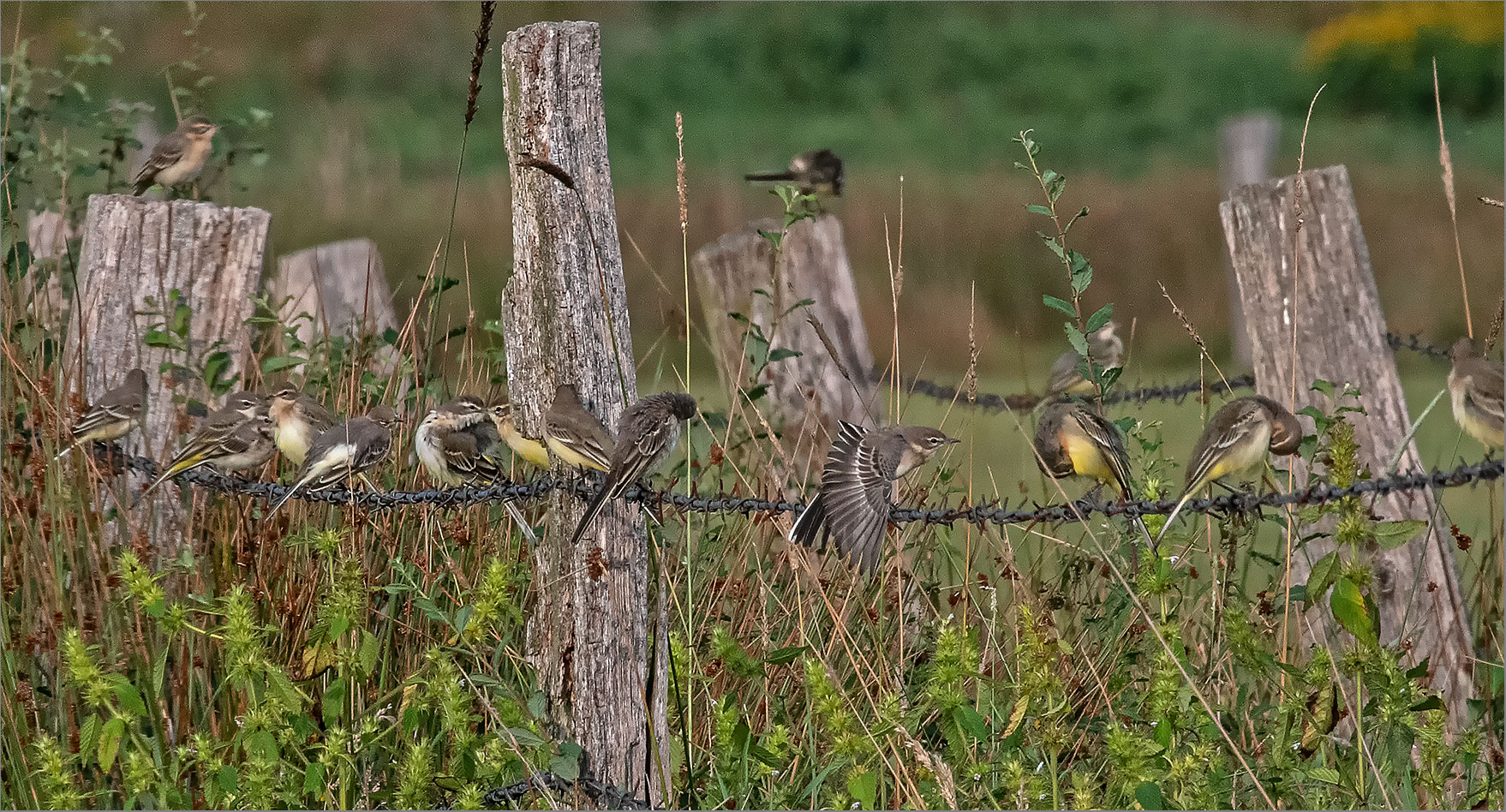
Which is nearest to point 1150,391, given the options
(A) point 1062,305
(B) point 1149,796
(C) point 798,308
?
(C) point 798,308

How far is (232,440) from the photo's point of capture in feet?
16.1

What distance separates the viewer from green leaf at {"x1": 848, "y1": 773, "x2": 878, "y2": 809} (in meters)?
3.42

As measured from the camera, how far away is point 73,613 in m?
4.71

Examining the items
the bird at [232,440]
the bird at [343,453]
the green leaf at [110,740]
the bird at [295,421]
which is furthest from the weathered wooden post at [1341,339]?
the green leaf at [110,740]

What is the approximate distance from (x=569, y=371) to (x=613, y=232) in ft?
1.26

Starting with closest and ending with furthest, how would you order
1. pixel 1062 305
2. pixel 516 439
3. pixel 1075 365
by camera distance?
pixel 1062 305 < pixel 516 439 < pixel 1075 365

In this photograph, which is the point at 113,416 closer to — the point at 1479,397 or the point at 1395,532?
the point at 1395,532

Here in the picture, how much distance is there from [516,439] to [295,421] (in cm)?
94

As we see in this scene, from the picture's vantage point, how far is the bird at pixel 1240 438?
4414 millimetres

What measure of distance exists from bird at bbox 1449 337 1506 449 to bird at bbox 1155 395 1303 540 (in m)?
0.58

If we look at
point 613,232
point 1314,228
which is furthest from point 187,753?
point 1314,228

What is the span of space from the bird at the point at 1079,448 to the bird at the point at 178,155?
4486 mm

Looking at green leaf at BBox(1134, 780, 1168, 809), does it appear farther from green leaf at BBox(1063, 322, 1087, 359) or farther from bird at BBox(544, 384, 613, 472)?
bird at BBox(544, 384, 613, 472)

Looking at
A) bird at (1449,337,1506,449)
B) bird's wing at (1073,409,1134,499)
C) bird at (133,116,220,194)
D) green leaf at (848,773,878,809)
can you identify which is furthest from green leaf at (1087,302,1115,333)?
bird at (133,116,220,194)
